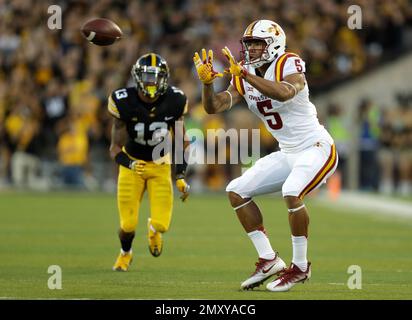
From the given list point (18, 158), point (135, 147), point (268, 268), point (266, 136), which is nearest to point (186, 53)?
point (266, 136)

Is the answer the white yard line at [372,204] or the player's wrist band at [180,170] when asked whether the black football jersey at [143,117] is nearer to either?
the player's wrist band at [180,170]

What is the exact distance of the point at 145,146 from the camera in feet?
31.0

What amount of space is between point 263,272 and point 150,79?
223cm

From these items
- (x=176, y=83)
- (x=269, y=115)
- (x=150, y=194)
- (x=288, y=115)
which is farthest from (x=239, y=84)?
(x=176, y=83)

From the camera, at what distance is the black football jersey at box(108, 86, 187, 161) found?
9.41 metres

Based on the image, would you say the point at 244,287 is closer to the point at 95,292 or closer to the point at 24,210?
the point at 95,292

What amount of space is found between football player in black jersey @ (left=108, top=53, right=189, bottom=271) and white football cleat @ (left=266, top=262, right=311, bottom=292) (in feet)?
5.46

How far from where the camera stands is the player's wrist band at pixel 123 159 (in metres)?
9.28

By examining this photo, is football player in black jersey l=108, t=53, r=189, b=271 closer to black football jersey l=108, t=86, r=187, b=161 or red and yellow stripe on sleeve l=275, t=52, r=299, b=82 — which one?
black football jersey l=108, t=86, r=187, b=161

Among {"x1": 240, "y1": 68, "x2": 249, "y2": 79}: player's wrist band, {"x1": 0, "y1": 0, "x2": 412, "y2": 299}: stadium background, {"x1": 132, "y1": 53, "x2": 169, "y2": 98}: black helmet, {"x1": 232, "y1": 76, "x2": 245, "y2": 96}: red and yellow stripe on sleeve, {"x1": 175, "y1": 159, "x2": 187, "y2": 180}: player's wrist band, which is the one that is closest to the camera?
{"x1": 240, "y1": 68, "x2": 249, "y2": 79}: player's wrist band

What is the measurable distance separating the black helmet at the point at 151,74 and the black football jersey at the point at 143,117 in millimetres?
146

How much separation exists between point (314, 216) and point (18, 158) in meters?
7.64

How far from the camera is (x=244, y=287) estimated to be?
7.87 m

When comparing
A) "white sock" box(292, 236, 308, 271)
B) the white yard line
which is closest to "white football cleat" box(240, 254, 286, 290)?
"white sock" box(292, 236, 308, 271)
